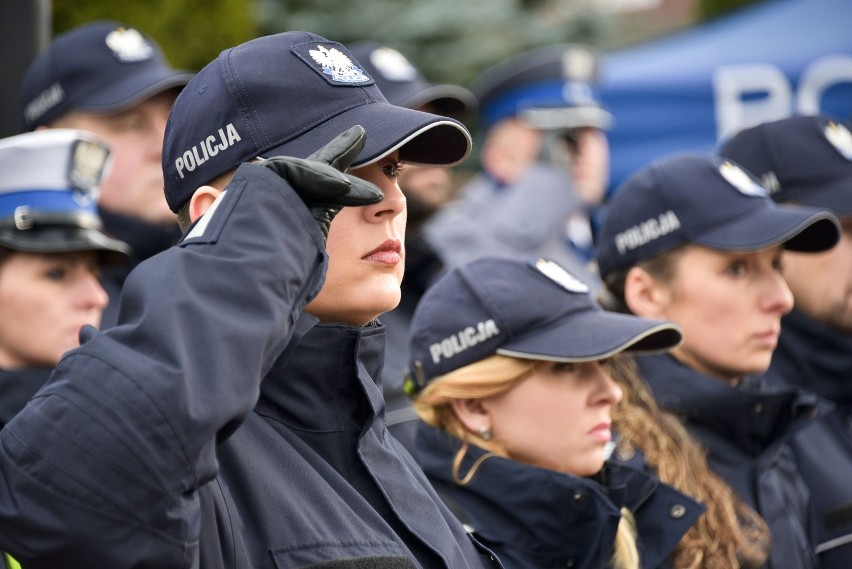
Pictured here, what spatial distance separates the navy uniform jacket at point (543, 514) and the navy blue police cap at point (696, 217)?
925 millimetres

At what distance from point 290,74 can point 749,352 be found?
201 cm

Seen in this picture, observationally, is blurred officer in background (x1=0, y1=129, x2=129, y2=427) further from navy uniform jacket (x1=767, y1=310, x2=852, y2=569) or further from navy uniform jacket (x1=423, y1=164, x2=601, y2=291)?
navy uniform jacket (x1=423, y1=164, x2=601, y2=291)

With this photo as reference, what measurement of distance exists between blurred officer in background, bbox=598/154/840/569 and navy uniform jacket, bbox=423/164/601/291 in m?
Answer: 2.05

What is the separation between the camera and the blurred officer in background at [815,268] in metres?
4.38

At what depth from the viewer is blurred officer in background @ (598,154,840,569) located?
11.5 feet

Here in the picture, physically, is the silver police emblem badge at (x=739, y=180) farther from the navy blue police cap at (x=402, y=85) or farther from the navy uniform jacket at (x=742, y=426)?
the navy blue police cap at (x=402, y=85)

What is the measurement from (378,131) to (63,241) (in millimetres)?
1510

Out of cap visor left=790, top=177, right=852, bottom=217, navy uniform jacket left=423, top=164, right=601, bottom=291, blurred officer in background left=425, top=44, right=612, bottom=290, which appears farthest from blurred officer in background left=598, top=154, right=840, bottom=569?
navy uniform jacket left=423, top=164, right=601, bottom=291

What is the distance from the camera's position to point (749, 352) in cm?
356

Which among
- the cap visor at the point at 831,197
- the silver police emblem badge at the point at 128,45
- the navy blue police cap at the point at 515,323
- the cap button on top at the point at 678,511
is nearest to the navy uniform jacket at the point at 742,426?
the navy blue police cap at the point at 515,323

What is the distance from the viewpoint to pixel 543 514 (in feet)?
9.30

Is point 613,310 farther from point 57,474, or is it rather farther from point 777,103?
point 777,103

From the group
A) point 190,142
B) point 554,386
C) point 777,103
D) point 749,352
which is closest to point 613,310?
point 749,352

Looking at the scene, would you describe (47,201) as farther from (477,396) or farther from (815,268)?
(815,268)
